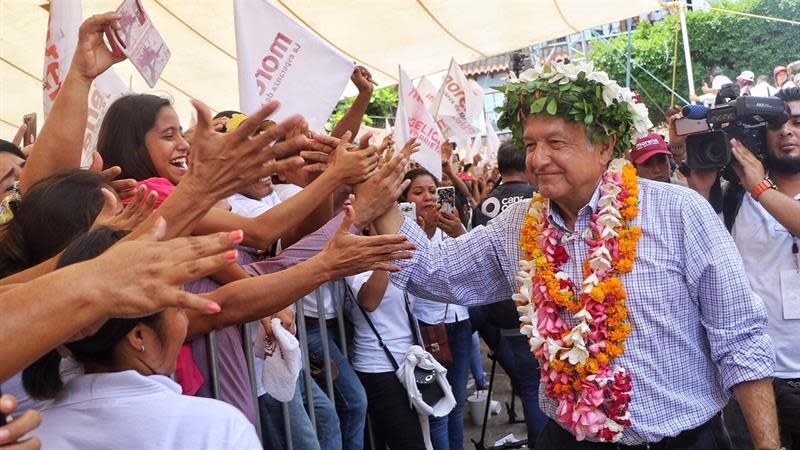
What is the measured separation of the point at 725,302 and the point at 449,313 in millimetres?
3253

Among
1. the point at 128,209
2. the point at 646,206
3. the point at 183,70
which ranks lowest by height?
the point at 646,206

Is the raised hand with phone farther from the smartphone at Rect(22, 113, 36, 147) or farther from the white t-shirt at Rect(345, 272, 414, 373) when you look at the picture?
the smartphone at Rect(22, 113, 36, 147)

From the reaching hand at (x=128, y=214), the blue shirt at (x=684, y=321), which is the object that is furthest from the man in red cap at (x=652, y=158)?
the reaching hand at (x=128, y=214)

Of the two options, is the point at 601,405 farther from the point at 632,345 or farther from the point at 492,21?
the point at 492,21

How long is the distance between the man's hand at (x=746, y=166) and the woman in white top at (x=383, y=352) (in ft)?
6.08

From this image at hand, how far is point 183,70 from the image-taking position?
36.6ft

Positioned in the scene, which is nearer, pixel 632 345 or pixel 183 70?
pixel 632 345

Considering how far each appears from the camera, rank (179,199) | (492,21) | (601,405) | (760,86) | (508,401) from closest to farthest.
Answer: (179,199) < (601,405) < (508,401) < (492,21) < (760,86)

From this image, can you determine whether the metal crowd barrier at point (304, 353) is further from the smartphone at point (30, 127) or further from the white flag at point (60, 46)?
the smartphone at point (30, 127)

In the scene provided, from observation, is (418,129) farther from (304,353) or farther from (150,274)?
(150,274)

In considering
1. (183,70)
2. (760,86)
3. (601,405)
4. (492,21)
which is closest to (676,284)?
(601,405)

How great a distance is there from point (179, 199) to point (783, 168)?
3.39 metres

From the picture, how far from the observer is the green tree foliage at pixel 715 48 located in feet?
100

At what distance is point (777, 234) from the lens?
4516 millimetres
